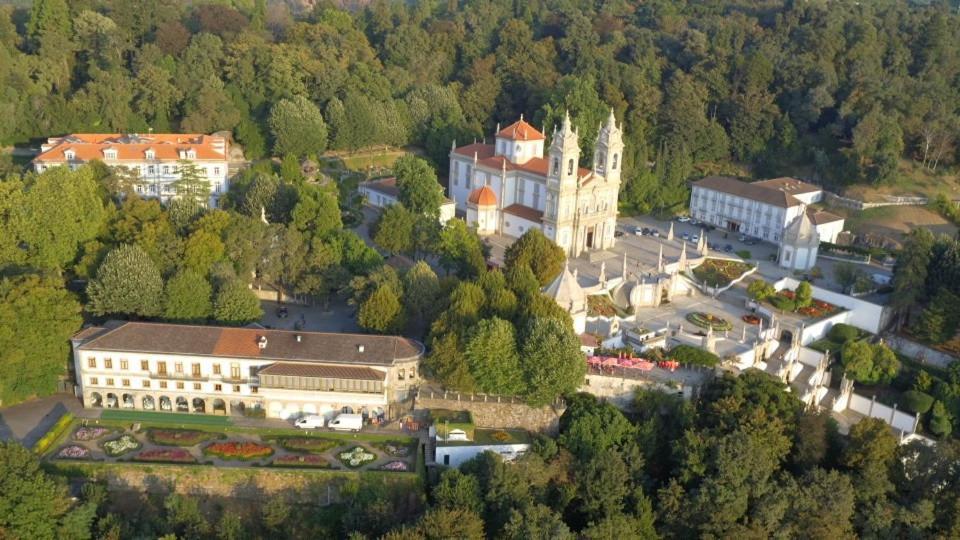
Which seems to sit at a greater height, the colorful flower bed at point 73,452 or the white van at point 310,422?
the white van at point 310,422

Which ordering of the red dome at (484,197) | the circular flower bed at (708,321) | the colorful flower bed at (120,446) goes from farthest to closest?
the red dome at (484,197) < the circular flower bed at (708,321) < the colorful flower bed at (120,446)

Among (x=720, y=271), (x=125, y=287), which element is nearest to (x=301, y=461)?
(x=125, y=287)

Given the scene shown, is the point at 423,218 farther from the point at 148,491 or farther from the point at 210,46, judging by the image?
the point at 210,46

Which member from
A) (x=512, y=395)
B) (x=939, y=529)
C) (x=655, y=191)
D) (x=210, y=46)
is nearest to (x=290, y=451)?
(x=512, y=395)

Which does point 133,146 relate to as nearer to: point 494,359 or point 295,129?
point 295,129

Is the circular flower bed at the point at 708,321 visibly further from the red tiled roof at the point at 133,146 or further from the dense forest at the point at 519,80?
the red tiled roof at the point at 133,146

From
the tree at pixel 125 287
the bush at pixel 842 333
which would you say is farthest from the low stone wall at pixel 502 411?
the bush at pixel 842 333

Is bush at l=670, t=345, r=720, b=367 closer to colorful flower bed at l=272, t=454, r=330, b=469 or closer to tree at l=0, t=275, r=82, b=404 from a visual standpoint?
colorful flower bed at l=272, t=454, r=330, b=469

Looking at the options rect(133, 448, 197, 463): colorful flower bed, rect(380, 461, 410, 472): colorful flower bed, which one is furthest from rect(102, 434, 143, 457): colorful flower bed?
rect(380, 461, 410, 472): colorful flower bed
